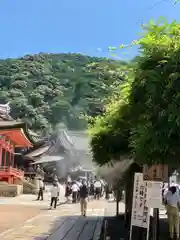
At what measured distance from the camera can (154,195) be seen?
9812 millimetres

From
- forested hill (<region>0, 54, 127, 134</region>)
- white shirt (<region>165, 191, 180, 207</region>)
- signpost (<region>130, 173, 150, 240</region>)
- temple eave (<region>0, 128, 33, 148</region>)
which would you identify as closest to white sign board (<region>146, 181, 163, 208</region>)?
signpost (<region>130, 173, 150, 240</region>)

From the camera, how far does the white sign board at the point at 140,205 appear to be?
10609 mm

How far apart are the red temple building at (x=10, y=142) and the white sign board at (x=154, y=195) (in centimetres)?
2374

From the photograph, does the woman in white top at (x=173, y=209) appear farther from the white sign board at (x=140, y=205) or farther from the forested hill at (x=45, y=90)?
the forested hill at (x=45, y=90)

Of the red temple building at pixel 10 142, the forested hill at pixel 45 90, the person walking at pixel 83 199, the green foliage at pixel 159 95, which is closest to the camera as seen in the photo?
the green foliage at pixel 159 95

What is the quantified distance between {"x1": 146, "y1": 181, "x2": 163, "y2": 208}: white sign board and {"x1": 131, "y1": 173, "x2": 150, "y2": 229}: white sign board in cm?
60

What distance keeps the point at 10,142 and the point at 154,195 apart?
3405cm

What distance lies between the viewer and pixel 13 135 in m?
39.4

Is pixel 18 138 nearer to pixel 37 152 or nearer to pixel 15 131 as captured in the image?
pixel 15 131

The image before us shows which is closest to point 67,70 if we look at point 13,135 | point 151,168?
point 13,135

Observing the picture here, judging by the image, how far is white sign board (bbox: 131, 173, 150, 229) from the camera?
10609mm

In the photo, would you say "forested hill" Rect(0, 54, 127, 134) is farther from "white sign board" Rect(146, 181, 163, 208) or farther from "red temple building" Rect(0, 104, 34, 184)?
"white sign board" Rect(146, 181, 163, 208)

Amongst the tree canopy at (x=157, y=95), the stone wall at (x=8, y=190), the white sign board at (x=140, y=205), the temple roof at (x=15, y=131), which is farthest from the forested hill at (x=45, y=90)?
the tree canopy at (x=157, y=95)

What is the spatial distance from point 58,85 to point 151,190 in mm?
99845
